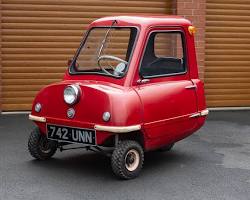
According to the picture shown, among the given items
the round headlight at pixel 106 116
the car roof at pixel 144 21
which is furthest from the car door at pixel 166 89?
the round headlight at pixel 106 116

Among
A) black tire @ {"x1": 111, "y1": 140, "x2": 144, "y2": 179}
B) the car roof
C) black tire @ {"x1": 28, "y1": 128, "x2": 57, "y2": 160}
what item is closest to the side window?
the car roof

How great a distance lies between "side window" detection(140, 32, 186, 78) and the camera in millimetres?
6480

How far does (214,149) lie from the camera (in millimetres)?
7758

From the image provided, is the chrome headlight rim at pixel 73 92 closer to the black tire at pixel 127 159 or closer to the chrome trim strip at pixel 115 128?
the chrome trim strip at pixel 115 128

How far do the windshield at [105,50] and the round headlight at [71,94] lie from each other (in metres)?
0.52

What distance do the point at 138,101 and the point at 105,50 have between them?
1.09m

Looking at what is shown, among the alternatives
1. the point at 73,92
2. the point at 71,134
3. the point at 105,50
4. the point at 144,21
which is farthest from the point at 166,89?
the point at 71,134

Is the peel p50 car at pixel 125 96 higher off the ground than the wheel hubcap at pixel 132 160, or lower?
higher

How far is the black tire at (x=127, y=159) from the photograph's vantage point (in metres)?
5.90

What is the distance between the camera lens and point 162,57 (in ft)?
22.4

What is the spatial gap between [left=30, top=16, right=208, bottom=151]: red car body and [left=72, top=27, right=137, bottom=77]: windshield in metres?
0.09

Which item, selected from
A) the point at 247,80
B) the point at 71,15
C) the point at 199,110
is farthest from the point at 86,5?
the point at 199,110

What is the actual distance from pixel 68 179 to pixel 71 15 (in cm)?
537

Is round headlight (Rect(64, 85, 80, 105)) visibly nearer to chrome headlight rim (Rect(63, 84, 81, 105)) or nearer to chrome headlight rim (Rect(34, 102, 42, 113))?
chrome headlight rim (Rect(63, 84, 81, 105))
